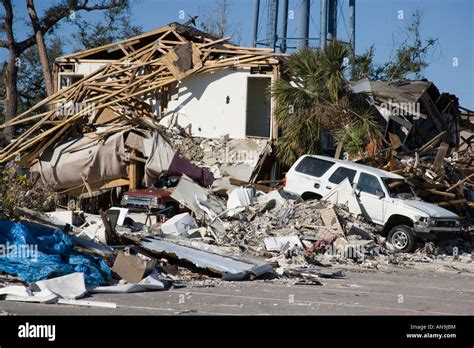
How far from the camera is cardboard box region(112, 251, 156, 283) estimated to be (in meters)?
12.4

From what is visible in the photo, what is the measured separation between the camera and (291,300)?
11.5m

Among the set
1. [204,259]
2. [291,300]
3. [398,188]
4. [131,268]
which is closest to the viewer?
[291,300]

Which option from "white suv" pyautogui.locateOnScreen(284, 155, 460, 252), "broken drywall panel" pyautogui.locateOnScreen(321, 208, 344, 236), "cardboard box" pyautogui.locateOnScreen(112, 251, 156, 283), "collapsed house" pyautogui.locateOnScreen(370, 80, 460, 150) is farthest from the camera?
"collapsed house" pyautogui.locateOnScreen(370, 80, 460, 150)

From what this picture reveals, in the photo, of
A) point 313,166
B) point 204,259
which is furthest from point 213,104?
point 204,259

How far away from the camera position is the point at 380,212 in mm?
19797

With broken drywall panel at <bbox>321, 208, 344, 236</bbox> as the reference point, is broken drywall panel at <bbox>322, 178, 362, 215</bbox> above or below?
above

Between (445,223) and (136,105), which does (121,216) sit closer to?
(445,223)

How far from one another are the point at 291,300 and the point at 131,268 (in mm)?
2624

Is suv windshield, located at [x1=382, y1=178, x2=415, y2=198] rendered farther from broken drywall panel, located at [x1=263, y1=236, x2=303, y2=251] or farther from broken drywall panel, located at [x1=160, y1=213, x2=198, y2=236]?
broken drywall panel, located at [x1=160, y1=213, x2=198, y2=236]

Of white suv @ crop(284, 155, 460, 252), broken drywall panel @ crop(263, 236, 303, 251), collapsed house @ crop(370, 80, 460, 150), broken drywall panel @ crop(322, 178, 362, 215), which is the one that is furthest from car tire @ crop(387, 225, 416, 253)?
collapsed house @ crop(370, 80, 460, 150)

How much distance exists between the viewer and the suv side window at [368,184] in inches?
790

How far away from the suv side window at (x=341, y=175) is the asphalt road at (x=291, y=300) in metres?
5.80

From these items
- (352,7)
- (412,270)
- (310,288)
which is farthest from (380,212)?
(352,7)

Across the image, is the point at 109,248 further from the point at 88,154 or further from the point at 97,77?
the point at 97,77
